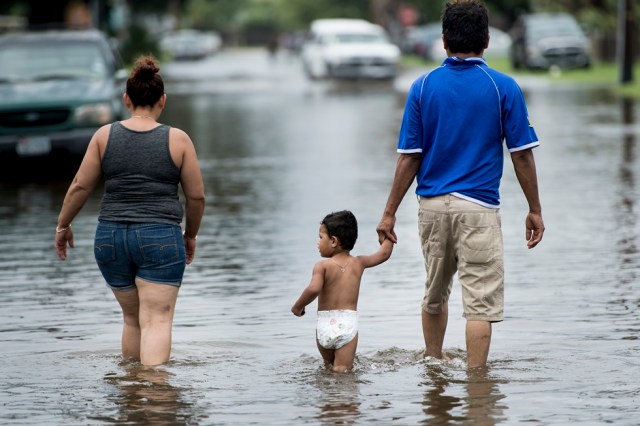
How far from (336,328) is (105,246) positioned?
3.72 feet

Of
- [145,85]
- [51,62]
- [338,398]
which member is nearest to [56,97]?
[51,62]

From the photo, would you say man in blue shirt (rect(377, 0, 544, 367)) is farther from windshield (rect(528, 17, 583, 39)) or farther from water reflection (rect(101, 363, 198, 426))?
Result: windshield (rect(528, 17, 583, 39))

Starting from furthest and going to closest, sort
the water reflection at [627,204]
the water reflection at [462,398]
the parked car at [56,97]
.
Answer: the parked car at [56,97] < the water reflection at [627,204] < the water reflection at [462,398]

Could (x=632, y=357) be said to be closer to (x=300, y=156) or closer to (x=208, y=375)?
(x=208, y=375)

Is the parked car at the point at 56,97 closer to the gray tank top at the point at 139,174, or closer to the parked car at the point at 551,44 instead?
the gray tank top at the point at 139,174

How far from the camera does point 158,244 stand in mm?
6844

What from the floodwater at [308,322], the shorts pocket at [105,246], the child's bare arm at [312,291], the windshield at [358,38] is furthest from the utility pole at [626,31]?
the shorts pocket at [105,246]

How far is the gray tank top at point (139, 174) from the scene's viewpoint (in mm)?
6840

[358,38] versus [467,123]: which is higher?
[467,123]

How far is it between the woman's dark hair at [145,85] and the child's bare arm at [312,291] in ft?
3.57

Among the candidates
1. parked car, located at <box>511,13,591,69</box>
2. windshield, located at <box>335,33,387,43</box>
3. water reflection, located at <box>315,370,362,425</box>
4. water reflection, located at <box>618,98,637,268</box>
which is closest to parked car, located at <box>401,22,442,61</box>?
parked car, located at <box>511,13,591,69</box>

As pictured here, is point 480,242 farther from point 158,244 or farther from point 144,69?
point 144,69

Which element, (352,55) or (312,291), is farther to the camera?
(352,55)

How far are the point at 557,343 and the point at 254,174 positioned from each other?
387 inches
